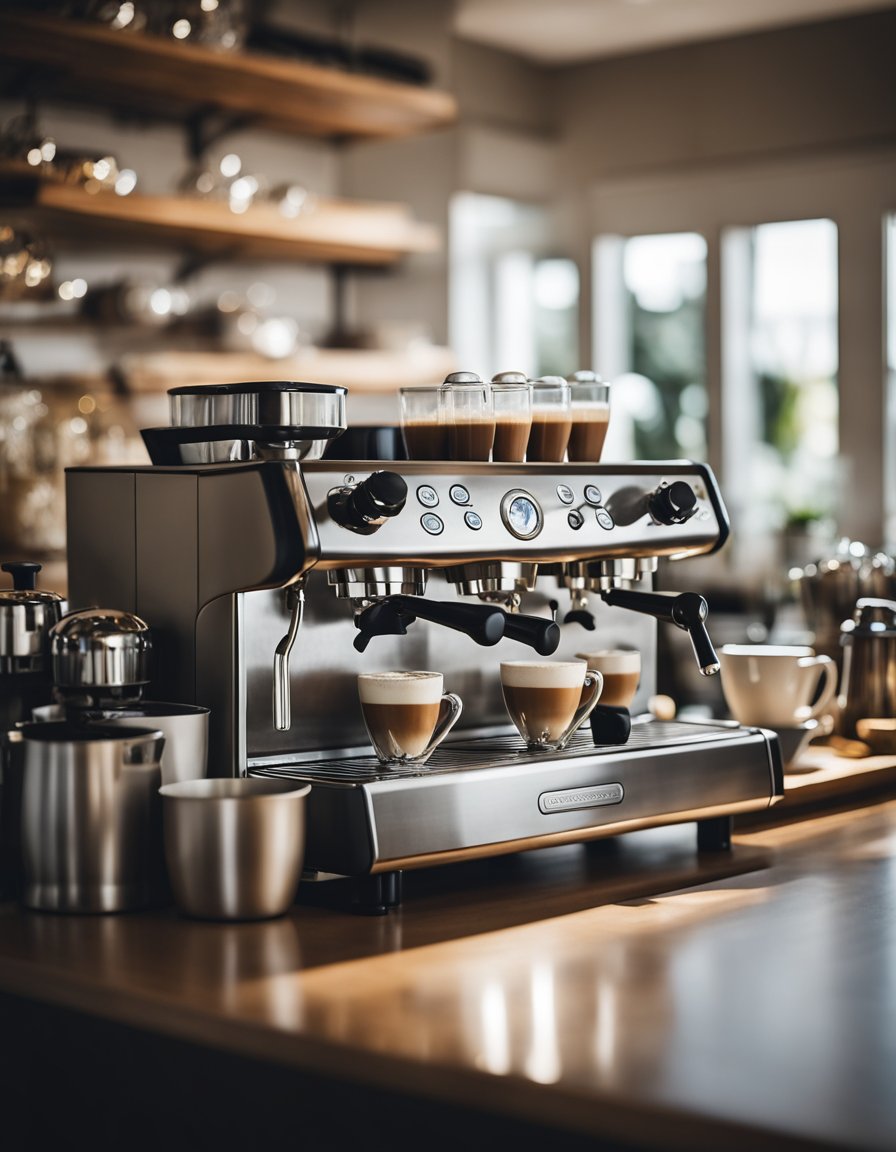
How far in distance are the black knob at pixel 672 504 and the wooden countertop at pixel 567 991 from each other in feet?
1.18

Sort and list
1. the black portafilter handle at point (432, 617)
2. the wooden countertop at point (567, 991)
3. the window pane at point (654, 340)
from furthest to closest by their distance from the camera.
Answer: the window pane at point (654, 340)
the black portafilter handle at point (432, 617)
the wooden countertop at point (567, 991)

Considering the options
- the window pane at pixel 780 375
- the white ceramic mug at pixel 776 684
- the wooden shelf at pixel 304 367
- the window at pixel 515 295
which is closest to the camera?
the white ceramic mug at pixel 776 684

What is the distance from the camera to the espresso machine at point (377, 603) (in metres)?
1.31

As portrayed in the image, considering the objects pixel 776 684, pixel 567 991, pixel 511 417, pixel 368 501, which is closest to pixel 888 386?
pixel 776 684

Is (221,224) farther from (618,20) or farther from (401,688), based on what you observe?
(401,688)

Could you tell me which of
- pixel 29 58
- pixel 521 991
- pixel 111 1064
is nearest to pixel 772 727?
pixel 521 991

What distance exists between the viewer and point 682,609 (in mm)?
1550

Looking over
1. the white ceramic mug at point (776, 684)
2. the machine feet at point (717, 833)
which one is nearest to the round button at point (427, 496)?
the machine feet at point (717, 833)

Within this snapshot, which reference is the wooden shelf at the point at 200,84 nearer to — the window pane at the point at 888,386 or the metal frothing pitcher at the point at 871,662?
the window pane at the point at 888,386

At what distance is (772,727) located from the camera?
191cm

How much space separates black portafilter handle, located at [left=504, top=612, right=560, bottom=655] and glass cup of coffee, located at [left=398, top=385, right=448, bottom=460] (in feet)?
0.83

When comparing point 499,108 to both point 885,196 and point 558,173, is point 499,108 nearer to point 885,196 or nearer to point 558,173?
point 558,173

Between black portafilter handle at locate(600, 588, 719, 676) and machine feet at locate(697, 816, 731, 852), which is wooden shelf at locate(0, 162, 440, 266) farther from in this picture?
machine feet at locate(697, 816, 731, 852)

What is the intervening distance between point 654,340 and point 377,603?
3.33 metres
